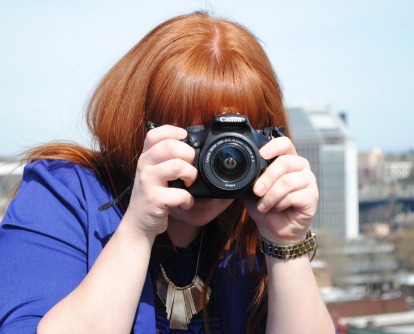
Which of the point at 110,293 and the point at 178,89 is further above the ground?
the point at 178,89

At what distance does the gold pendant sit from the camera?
796mm

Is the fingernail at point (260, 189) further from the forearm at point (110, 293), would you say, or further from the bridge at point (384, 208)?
the bridge at point (384, 208)

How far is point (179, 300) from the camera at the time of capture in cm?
80

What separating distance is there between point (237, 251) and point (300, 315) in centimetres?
11

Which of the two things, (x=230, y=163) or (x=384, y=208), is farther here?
(x=384, y=208)

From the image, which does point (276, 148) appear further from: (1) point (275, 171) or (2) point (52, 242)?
(2) point (52, 242)

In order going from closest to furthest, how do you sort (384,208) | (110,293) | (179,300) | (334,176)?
(110,293) → (179,300) → (334,176) → (384,208)

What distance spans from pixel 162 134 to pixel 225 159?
0.07 meters

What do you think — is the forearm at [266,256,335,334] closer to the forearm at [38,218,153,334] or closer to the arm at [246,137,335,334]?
the arm at [246,137,335,334]

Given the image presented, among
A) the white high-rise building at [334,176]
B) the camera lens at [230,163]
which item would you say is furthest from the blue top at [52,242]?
the white high-rise building at [334,176]

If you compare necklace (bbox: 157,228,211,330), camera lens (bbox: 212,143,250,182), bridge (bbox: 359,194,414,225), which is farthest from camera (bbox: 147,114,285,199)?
bridge (bbox: 359,194,414,225)

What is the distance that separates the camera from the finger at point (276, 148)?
2.43ft

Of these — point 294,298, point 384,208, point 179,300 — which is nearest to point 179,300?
point 179,300

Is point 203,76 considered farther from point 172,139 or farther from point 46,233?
point 46,233
